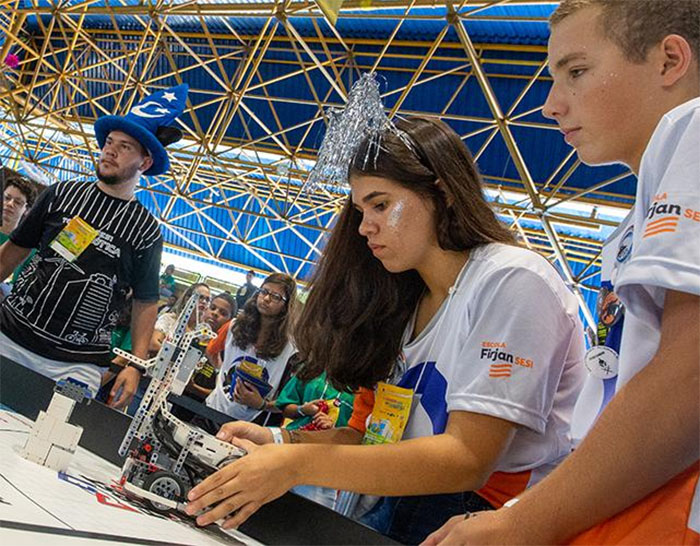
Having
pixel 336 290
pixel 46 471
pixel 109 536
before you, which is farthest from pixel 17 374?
pixel 109 536

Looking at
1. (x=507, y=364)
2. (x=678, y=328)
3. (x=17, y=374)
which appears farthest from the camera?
(x=17, y=374)

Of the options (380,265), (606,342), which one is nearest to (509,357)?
(606,342)

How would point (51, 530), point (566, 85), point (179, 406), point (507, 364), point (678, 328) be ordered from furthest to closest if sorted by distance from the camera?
point (179, 406), point (507, 364), point (566, 85), point (51, 530), point (678, 328)

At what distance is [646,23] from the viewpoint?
0.95 metres

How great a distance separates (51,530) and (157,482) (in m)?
0.40

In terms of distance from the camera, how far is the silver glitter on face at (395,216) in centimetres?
158

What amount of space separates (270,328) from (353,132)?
2363 millimetres

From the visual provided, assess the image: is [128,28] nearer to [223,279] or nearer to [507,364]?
[223,279]

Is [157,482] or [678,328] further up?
[678,328]

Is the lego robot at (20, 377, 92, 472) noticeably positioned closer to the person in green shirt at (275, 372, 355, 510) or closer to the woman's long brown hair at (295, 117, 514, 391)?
the woman's long brown hair at (295, 117, 514, 391)

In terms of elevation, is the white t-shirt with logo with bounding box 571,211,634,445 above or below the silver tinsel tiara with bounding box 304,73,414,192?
below

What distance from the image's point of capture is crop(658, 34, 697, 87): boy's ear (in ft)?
3.00

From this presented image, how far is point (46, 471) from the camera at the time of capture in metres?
1.40

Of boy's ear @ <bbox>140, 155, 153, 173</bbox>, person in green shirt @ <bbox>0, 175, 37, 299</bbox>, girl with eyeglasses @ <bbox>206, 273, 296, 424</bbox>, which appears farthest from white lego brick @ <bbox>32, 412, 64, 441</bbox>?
person in green shirt @ <bbox>0, 175, 37, 299</bbox>
